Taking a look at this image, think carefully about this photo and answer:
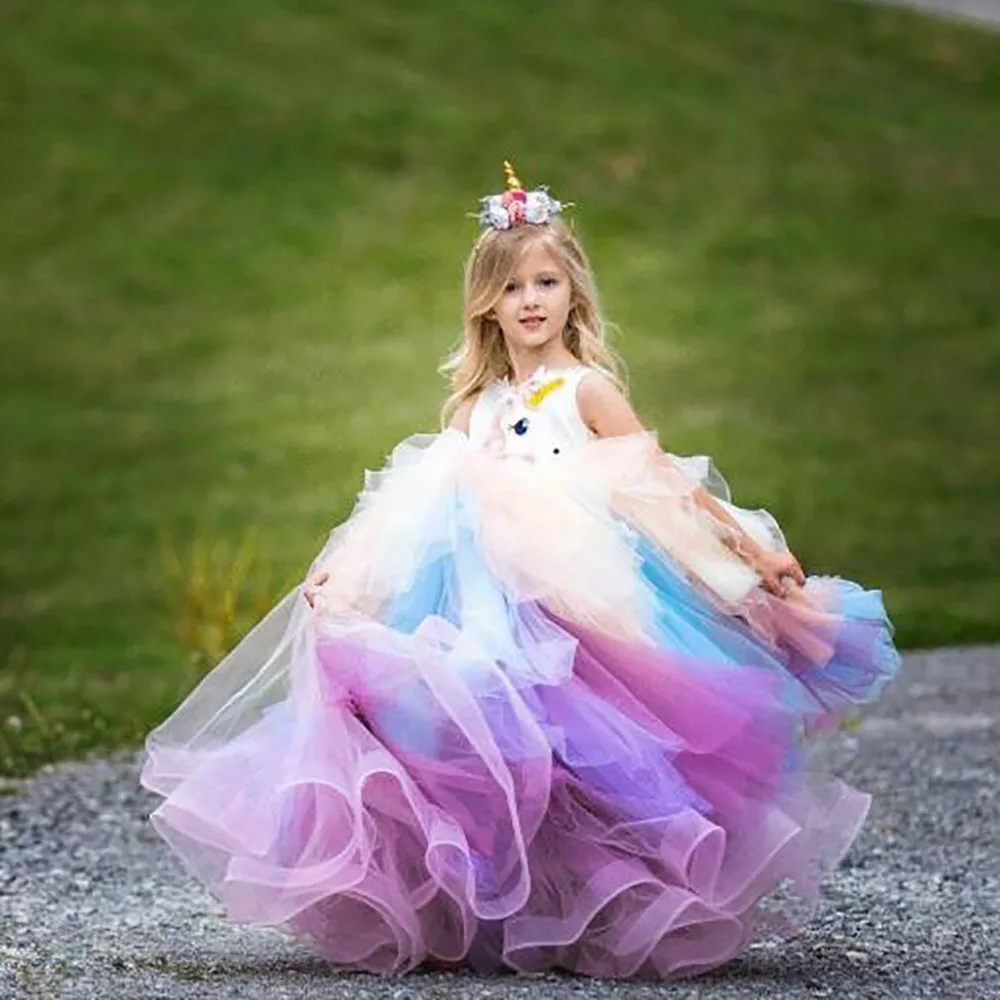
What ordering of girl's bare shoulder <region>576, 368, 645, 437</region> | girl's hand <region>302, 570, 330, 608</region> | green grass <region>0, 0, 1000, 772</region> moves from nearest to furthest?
1. girl's hand <region>302, 570, 330, 608</region>
2. girl's bare shoulder <region>576, 368, 645, 437</region>
3. green grass <region>0, 0, 1000, 772</region>

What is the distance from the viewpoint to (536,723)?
4.82 metres

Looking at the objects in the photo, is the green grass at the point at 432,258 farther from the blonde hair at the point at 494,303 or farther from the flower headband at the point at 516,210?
the flower headband at the point at 516,210

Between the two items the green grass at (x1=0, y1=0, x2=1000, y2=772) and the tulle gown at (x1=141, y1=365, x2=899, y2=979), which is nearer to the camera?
the tulle gown at (x1=141, y1=365, x2=899, y2=979)

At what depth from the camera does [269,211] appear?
21172 mm

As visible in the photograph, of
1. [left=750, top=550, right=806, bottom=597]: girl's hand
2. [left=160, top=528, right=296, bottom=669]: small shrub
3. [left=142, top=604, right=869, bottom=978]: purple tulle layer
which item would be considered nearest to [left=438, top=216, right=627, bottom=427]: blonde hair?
[left=750, top=550, right=806, bottom=597]: girl's hand

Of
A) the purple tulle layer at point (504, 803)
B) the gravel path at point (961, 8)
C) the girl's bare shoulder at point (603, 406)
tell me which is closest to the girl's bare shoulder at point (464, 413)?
the girl's bare shoulder at point (603, 406)

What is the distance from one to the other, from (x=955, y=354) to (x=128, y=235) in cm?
646

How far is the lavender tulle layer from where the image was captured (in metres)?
4.84

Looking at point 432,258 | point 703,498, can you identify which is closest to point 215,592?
point 703,498

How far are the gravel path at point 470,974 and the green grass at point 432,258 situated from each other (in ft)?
13.9

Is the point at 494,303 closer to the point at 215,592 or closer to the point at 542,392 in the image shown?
the point at 542,392

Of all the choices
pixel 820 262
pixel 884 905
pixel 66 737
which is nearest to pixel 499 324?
pixel 884 905

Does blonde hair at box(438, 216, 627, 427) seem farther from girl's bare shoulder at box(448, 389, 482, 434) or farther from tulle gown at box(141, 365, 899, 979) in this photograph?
tulle gown at box(141, 365, 899, 979)

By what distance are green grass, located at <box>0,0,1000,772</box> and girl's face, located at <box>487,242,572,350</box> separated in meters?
7.51
